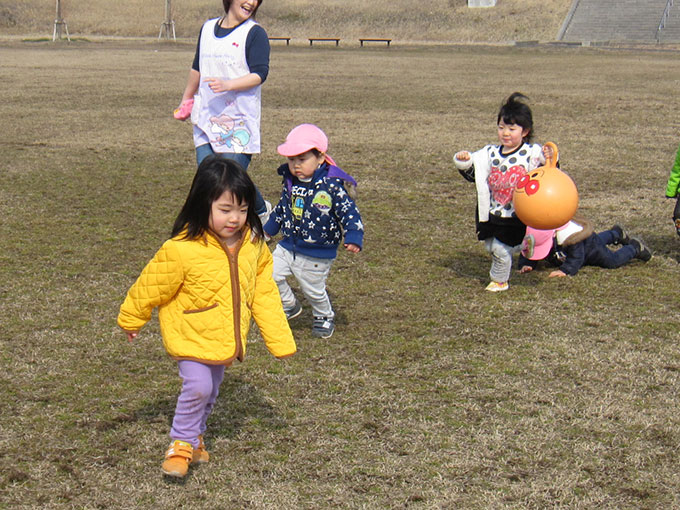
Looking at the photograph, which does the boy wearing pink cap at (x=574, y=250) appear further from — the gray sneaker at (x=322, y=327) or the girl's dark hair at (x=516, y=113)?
the gray sneaker at (x=322, y=327)

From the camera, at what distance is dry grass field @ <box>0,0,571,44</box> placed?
5269cm

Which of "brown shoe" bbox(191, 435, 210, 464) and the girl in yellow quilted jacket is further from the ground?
the girl in yellow quilted jacket

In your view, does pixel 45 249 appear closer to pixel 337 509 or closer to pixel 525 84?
pixel 337 509

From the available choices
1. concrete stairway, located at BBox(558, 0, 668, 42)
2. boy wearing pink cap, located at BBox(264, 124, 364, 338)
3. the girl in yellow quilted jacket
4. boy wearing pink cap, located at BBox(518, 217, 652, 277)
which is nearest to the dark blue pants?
boy wearing pink cap, located at BBox(518, 217, 652, 277)

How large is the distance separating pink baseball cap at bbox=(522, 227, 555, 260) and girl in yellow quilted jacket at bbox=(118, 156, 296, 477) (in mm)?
3224

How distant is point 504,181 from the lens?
5.66 metres

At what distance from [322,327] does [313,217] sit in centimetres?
67

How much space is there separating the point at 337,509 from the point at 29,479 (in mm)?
1226

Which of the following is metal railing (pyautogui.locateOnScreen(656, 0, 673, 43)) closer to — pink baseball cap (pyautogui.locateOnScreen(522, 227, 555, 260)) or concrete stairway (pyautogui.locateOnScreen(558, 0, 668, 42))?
concrete stairway (pyautogui.locateOnScreen(558, 0, 668, 42))

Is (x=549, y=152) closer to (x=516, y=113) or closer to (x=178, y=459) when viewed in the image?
(x=516, y=113)

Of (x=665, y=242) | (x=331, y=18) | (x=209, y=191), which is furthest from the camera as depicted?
(x=331, y=18)

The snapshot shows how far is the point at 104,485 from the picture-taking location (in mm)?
3312

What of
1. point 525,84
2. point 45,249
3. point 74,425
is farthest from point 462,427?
point 525,84

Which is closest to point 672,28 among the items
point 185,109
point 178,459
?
point 185,109
